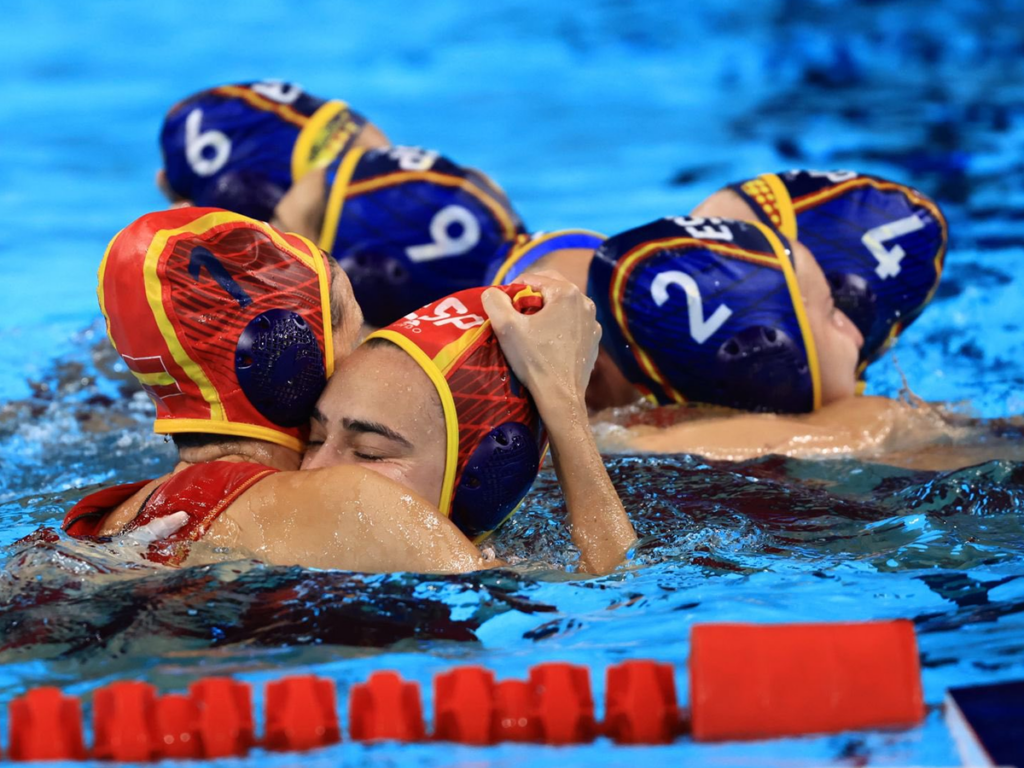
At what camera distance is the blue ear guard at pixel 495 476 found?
273cm

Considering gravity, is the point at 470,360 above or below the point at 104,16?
below

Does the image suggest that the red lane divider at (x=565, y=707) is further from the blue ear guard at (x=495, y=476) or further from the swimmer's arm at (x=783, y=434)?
the swimmer's arm at (x=783, y=434)

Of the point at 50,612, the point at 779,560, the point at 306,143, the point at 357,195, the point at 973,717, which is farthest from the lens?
the point at 306,143

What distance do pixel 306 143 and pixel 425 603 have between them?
2.99m

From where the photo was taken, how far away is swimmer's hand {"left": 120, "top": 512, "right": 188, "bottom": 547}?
2576 mm

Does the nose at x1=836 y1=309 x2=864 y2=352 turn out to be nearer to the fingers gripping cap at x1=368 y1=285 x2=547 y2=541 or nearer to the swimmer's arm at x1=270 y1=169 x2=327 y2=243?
the fingers gripping cap at x1=368 y1=285 x2=547 y2=541

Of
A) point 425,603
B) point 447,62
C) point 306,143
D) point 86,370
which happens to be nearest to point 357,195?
point 306,143

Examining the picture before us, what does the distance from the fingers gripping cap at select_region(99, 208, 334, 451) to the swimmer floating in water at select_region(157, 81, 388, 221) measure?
235cm

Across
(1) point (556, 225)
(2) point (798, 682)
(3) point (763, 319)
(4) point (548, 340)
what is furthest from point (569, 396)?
(1) point (556, 225)

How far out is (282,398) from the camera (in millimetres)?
2727

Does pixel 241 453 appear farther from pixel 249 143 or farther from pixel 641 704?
pixel 249 143

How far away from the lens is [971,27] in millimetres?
9984

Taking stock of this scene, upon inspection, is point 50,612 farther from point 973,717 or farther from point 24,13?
point 24,13

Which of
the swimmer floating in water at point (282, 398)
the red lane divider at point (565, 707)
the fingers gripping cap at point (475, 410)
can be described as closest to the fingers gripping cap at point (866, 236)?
the swimmer floating in water at point (282, 398)
